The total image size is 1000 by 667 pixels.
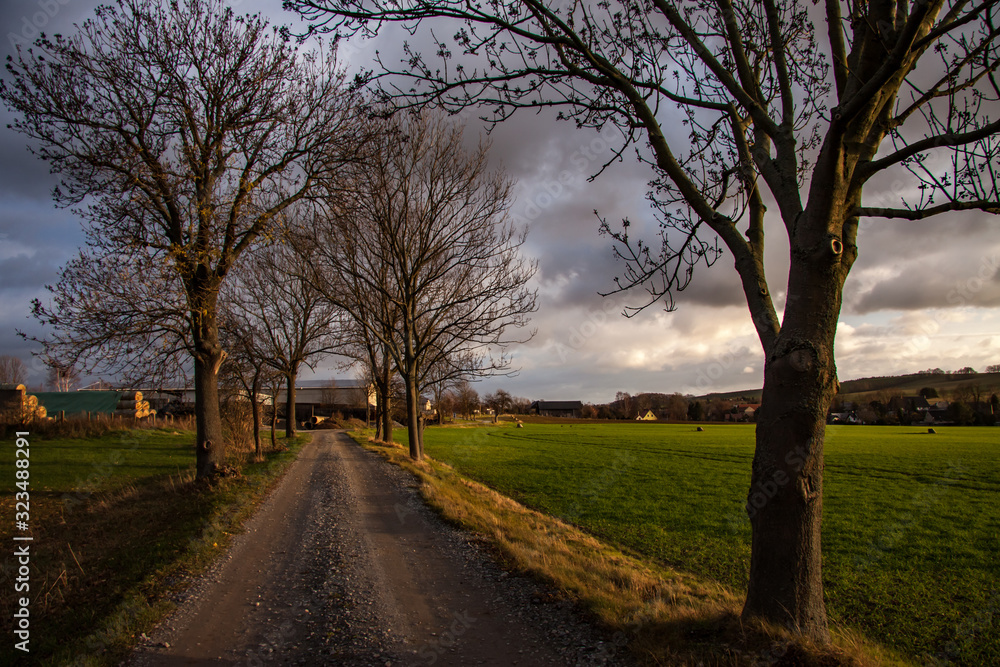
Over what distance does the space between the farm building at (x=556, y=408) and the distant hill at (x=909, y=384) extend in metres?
43.5

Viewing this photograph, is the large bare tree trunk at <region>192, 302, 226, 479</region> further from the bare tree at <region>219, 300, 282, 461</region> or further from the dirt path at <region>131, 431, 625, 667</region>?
the bare tree at <region>219, 300, 282, 461</region>

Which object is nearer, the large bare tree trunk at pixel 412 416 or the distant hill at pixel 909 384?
the large bare tree trunk at pixel 412 416

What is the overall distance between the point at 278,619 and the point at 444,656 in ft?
5.92

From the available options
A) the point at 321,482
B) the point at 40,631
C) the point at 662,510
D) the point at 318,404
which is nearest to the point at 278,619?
the point at 40,631

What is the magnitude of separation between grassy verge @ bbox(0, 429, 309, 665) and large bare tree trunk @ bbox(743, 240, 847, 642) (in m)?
5.25

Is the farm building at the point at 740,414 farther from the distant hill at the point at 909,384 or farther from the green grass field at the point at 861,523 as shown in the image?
the green grass field at the point at 861,523

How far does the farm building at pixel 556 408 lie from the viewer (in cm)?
17100

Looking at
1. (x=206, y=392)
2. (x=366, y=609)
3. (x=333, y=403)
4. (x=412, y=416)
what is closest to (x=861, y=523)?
(x=412, y=416)

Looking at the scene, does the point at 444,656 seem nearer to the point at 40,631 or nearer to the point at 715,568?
the point at 40,631

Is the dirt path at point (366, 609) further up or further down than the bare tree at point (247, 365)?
further down

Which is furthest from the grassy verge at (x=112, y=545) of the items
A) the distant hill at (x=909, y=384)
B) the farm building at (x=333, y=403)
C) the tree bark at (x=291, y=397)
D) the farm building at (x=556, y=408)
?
the farm building at (x=556, y=408)

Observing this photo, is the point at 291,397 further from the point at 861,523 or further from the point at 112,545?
the point at 861,523

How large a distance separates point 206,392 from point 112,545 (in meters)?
4.80

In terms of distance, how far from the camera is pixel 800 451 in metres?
4.11
